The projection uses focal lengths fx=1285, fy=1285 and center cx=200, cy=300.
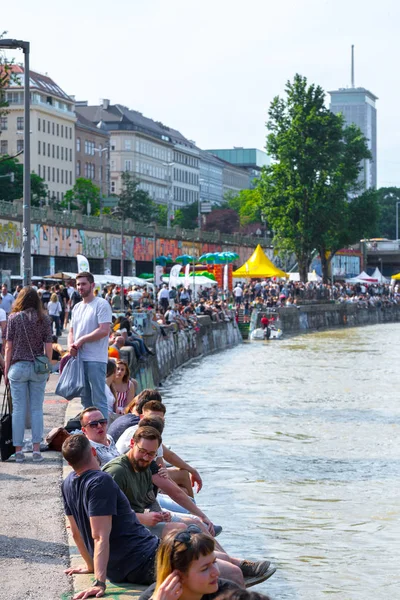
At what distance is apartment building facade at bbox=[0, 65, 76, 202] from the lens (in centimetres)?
13000

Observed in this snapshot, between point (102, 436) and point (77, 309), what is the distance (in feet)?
13.2

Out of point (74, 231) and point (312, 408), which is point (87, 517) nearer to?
point (312, 408)

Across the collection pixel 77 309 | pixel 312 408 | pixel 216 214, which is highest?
pixel 216 214

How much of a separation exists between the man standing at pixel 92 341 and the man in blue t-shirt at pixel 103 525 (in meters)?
5.05

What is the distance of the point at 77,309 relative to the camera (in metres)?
13.2

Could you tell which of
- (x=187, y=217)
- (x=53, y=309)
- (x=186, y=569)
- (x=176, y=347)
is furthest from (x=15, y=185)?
(x=186, y=569)

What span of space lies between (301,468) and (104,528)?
10531mm

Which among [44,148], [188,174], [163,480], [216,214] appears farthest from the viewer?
[188,174]

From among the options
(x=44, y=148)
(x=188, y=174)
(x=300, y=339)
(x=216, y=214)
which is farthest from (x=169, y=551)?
(x=188, y=174)

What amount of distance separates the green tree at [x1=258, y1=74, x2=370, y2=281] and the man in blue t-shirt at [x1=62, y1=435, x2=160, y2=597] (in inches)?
2869

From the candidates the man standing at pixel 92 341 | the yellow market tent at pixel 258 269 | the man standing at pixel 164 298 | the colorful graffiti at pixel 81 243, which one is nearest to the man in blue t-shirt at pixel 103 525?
the man standing at pixel 92 341

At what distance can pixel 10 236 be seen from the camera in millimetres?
60219

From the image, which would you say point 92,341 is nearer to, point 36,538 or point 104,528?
point 36,538

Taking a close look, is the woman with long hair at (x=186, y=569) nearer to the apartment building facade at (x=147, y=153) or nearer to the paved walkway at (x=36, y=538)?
the paved walkway at (x=36, y=538)
